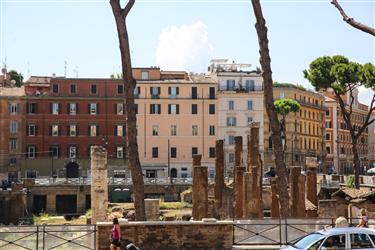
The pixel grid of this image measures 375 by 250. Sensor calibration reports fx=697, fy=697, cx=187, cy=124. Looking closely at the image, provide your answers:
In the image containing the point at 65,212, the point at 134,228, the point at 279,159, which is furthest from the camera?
the point at 65,212

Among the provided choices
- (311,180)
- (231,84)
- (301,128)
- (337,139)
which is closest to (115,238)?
(311,180)

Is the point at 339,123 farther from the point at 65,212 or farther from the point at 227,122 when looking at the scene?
the point at 65,212

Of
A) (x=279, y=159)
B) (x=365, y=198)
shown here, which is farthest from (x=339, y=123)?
(x=279, y=159)

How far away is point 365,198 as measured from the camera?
34.2 metres

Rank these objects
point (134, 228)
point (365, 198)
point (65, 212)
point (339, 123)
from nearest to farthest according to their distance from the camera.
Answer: point (134, 228), point (365, 198), point (65, 212), point (339, 123)

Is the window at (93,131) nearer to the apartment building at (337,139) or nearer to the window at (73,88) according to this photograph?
the window at (73,88)

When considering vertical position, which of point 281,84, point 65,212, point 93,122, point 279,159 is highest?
point 281,84

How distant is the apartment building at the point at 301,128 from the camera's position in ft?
277

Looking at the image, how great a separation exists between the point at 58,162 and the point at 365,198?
45315 mm

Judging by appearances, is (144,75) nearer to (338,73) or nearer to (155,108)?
(155,108)

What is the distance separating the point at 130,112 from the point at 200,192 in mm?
6768

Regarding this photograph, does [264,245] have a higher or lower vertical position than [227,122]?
lower

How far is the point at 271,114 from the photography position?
21.7 meters

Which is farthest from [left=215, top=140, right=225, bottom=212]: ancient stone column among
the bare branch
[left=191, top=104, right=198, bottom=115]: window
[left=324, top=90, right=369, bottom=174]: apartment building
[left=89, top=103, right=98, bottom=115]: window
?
[left=324, top=90, right=369, bottom=174]: apartment building
